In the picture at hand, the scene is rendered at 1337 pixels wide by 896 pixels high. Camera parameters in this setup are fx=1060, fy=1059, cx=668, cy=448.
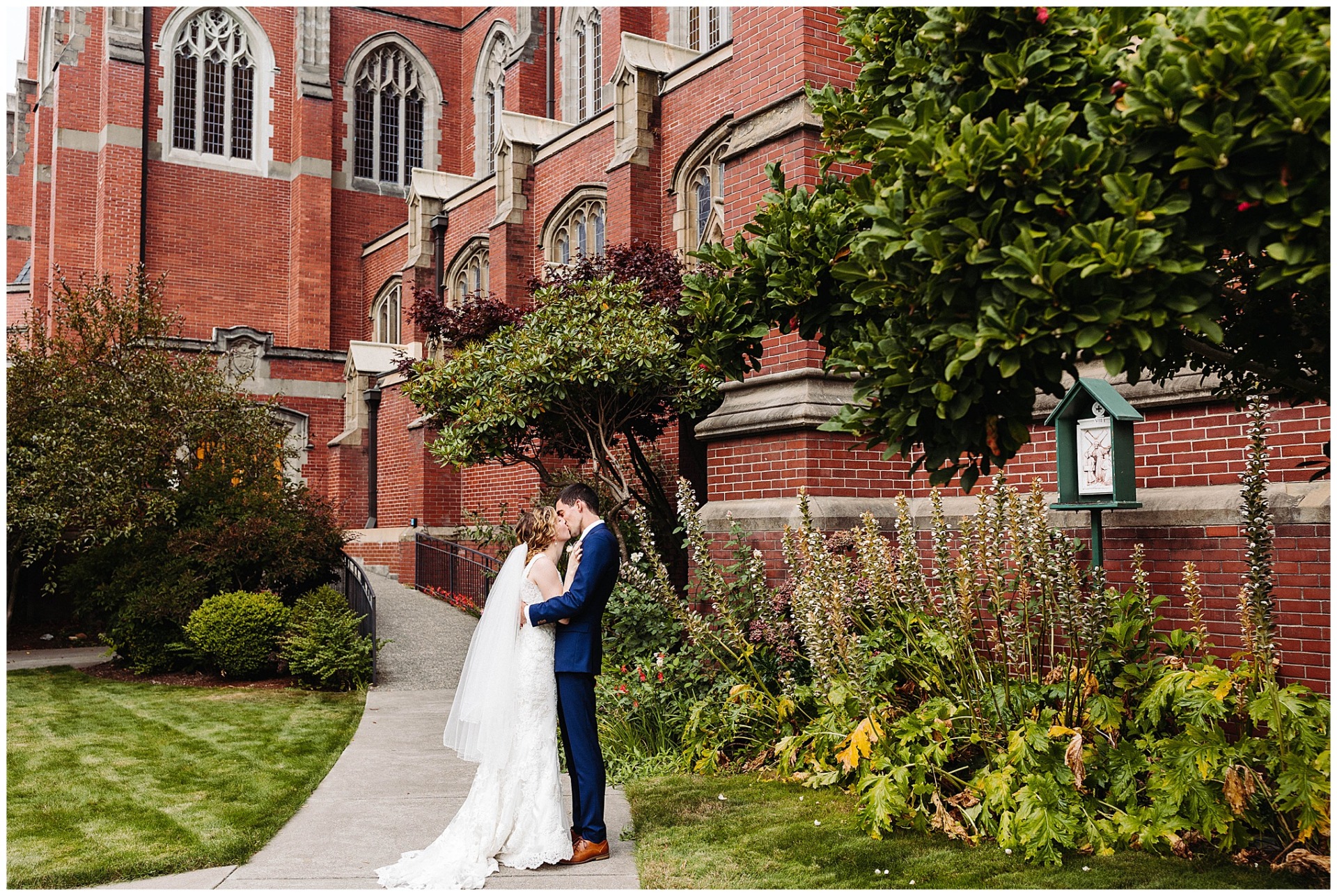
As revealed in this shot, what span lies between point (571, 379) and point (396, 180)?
23670 mm

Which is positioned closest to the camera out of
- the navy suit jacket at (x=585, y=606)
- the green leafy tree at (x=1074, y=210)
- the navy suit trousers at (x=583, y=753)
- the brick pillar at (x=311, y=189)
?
the green leafy tree at (x=1074, y=210)

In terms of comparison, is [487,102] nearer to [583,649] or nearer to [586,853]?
[583,649]

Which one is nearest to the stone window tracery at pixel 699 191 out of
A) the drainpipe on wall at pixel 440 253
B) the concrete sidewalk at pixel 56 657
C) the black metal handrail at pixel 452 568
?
the black metal handrail at pixel 452 568

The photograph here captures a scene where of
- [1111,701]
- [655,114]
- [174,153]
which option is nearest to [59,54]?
[174,153]

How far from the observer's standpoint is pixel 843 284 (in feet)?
13.7

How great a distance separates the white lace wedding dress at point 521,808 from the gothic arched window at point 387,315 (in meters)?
23.1

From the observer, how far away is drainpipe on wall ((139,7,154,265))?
26984 millimetres

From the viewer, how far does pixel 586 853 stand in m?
5.30

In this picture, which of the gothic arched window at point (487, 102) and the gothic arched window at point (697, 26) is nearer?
the gothic arched window at point (697, 26)

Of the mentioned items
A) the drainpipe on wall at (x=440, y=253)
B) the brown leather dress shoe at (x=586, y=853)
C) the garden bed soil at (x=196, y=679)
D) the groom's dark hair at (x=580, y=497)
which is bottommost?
the garden bed soil at (x=196, y=679)

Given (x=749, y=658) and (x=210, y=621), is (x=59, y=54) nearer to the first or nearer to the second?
(x=210, y=621)

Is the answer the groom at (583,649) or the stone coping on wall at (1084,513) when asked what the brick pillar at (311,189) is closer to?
the stone coping on wall at (1084,513)

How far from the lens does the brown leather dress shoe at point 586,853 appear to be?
5309 millimetres

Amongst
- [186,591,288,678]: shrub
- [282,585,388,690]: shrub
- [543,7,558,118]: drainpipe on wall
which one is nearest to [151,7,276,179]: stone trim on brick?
[543,7,558,118]: drainpipe on wall
